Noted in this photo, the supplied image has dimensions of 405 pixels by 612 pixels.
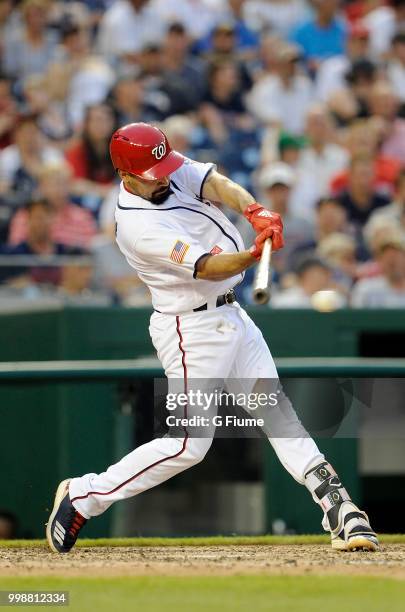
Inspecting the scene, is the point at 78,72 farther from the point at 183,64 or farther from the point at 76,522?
the point at 76,522

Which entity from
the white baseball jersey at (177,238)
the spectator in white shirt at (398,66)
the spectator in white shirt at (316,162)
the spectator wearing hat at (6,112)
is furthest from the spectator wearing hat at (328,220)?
the white baseball jersey at (177,238)

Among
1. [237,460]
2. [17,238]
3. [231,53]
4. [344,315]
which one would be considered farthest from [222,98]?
[237,460]

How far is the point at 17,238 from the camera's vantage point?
8.44 m

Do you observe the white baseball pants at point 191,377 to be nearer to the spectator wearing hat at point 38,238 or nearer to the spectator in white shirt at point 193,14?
the spectator wearing hat at point 38,238

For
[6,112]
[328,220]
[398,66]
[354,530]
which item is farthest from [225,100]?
[354,530]

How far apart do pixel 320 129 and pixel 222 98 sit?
966 mm

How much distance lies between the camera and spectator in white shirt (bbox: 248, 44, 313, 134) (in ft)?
34.5

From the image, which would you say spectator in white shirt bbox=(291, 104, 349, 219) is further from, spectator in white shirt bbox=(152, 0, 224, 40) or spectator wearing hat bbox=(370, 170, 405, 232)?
spectator in white shirt bbox=(152, 0, 224, 40)

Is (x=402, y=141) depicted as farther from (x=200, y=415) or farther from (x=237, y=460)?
(x=200, y=415)

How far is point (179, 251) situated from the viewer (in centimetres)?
477

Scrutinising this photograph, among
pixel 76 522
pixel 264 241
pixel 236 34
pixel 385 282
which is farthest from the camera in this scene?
pixel 236 34

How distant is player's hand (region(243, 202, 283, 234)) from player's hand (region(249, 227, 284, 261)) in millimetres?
20

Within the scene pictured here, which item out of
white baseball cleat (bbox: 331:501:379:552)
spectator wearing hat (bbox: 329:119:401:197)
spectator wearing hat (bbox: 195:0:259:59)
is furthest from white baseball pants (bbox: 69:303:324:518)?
spectator wearing hat (bbox: 195:0:259:59)

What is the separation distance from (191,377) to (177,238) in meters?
0.56
